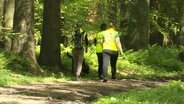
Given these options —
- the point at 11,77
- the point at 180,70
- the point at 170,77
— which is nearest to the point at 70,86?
the point at 11,77

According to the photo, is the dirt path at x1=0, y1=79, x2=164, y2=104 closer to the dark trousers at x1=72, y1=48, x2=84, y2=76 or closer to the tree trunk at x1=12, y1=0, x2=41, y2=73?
the dark trousers at x1=72, y1=48, x2=84, y2=76

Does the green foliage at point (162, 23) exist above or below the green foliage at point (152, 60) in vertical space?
above

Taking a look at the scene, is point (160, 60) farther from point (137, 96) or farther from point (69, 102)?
point (69, 102)

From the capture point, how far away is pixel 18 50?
19234mm

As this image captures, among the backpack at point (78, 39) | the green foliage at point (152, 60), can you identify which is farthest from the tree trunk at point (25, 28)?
the green foliage at point (152, 60)

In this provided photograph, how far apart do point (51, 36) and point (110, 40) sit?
374 cm

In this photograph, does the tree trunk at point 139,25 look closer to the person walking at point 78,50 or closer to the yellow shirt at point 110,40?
the person walking at point 78,50

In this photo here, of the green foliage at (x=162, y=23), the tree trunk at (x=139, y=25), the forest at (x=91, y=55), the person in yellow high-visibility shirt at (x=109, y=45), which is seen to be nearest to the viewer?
the forest at (x=91, y=55)

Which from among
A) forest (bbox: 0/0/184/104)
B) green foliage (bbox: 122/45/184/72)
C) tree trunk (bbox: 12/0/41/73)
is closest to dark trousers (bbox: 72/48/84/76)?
forest (bbox: 0/0/184/104)

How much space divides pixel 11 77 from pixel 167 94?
5664 millimetres

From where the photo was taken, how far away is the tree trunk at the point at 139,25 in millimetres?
27109

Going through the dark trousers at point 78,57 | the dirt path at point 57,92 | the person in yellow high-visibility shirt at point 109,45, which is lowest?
the dirt path at point 57,92

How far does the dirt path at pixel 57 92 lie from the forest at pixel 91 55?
21 millimetres

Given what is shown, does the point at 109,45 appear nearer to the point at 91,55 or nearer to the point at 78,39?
the point at 78,39
